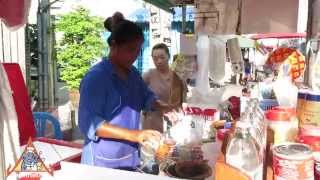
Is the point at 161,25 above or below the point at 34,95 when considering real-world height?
above

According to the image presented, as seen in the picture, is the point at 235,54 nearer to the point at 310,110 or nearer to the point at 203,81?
the point at 203,81

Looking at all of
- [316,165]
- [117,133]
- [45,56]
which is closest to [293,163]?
[316,165]

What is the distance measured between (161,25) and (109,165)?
770 centimetres

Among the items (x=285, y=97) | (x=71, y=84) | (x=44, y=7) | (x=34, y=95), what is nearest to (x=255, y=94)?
(x=285, y=97)

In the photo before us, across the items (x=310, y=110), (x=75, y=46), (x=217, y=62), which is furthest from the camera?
(x=75, y=46)

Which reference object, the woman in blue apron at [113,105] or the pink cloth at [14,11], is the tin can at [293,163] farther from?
the pink cloth at [14,11]

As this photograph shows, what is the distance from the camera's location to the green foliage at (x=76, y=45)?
8.02 m

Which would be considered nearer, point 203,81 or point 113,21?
point 113,21

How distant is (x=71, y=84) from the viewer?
8.11 meters

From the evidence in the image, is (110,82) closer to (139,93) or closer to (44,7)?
(139,93)

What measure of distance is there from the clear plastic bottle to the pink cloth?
1.37 metres

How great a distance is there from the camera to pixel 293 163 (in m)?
0.92

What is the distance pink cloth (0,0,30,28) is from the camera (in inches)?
76.8

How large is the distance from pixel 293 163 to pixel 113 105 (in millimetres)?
1221
